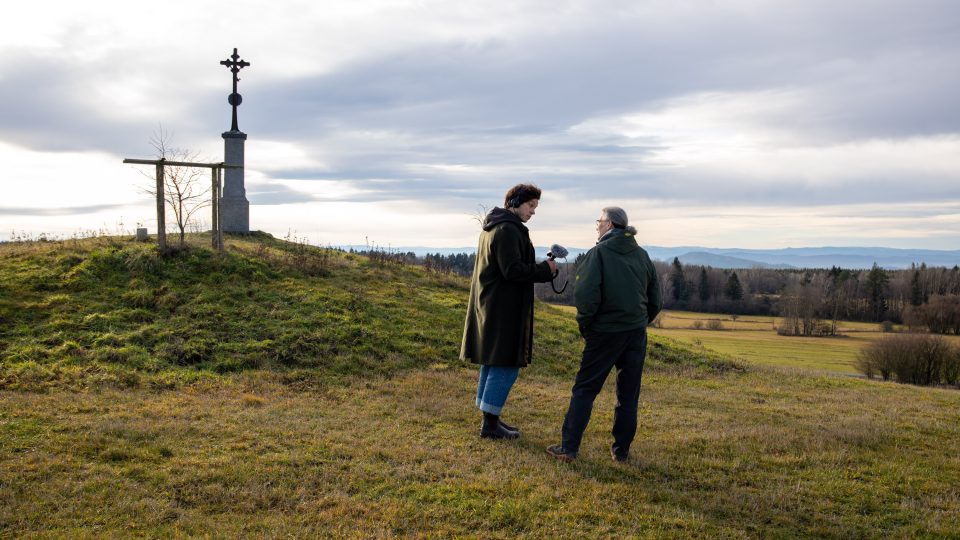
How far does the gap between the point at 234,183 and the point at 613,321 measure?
1689cm

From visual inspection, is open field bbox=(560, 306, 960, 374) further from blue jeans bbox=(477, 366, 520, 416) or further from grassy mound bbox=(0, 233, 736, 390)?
blue jeans bbox=(477, 366, 520, 416)

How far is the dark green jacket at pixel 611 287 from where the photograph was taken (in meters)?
5.68

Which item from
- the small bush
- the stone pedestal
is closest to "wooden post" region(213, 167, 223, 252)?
the stone pedestal

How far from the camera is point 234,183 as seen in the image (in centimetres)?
1975

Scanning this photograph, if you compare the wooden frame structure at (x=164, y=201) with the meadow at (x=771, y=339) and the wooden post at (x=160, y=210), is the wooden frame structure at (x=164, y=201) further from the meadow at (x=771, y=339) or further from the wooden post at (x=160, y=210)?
the meadow at (x=771, y=339)

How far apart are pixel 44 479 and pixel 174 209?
1144 cm

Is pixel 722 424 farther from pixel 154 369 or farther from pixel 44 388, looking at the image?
pixel 44 388

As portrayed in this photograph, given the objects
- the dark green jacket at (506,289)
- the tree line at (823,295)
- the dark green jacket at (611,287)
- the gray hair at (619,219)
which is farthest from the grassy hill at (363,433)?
the tree line at (823,295)

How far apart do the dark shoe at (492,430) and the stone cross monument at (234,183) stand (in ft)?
51.6

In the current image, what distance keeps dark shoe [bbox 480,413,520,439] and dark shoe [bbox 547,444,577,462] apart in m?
0.63

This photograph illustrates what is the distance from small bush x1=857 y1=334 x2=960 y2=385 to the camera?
35.0m

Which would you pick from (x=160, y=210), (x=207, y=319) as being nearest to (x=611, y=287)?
(x=207, y=319)

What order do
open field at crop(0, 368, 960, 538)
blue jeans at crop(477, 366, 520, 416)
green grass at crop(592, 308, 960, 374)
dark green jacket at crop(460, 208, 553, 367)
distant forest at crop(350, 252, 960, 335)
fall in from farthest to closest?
distant forest at crop(350, 252, 960, 335)
green grass at crop(592, 308, 960, 374)
blue jeans at crop(477, 366, 520, 416)
dark green jacket at crop(460, 208, 553, 367)
open field at crop(0, 368, 960, 538)

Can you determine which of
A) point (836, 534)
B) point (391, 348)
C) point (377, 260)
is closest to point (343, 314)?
point (391, 348)
